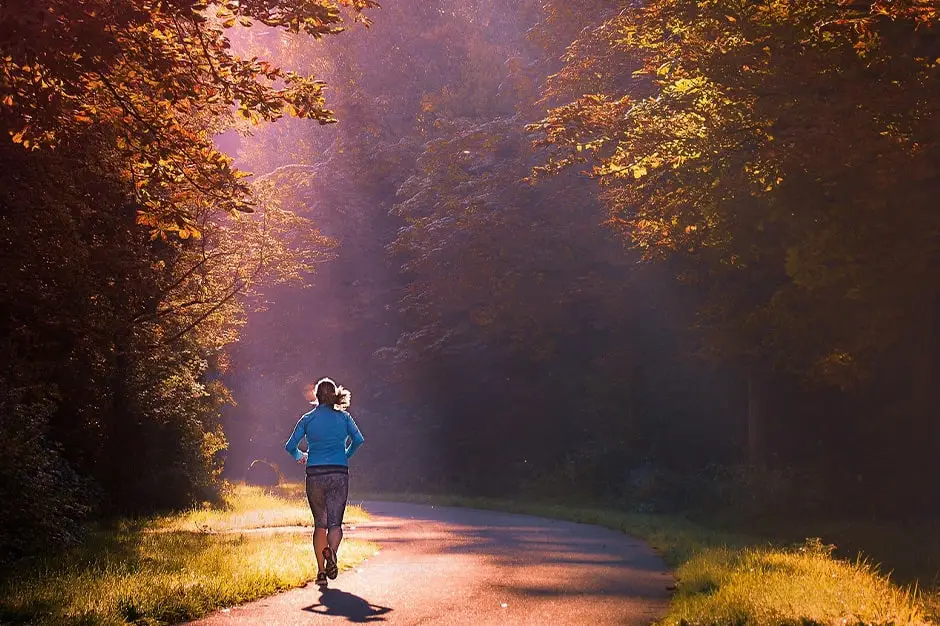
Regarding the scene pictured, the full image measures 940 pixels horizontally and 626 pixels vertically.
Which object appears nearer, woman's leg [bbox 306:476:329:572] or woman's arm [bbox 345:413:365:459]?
woman's leg [bbox 306:476:329:572]

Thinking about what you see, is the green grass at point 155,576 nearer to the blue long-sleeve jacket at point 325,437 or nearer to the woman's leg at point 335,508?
the woman's leg at point 335,508

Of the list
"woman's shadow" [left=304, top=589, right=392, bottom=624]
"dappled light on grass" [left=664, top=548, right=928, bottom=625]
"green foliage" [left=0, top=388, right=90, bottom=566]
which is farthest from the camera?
"green foliage" [left=0, top=388, right=90, bottom=566]

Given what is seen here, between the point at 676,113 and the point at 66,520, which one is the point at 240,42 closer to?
the point at 676,113

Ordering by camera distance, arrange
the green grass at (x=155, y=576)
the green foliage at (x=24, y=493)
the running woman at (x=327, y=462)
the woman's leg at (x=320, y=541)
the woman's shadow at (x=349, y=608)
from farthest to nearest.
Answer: the green foliage at (x=24, y=493), the running woman at (x=327, y=462), the woman's leg at (x=320, y=541), the woman's shadow at (x=349, y=608), the green grass at (x=155, y=576)

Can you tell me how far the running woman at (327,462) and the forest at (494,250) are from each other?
2.42m

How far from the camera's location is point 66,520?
42.3ft

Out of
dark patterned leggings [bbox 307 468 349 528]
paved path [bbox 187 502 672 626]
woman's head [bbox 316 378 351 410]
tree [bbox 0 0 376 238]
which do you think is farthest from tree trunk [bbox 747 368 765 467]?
tree [bbox 0 0 376 238]

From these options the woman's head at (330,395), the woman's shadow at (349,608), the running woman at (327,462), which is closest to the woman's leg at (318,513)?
the running woman at (327,462)

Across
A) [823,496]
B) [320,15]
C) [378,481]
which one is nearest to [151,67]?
[320,15]

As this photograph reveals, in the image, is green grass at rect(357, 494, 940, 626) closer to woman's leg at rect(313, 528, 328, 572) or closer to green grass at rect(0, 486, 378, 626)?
woman's leg at rect(313, 528, 328, 572)

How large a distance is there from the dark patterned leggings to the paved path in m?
0.68

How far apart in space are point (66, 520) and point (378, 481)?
32.8 metres

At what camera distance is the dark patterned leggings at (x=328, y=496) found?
38.3 ft

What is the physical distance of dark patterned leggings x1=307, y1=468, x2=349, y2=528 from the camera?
459 inches
